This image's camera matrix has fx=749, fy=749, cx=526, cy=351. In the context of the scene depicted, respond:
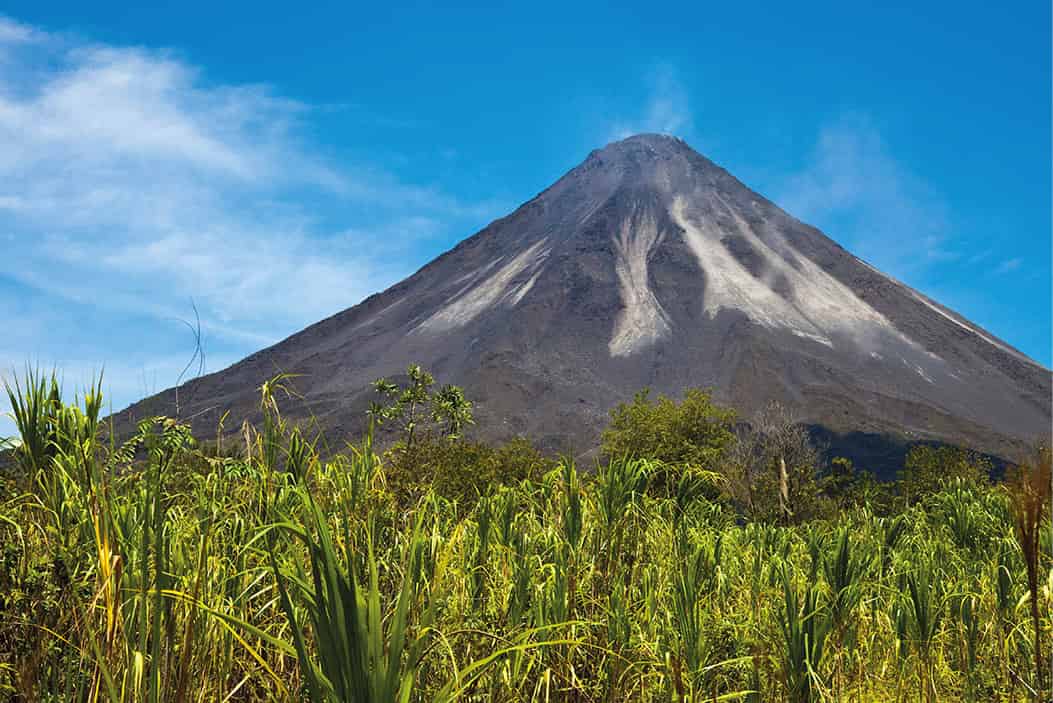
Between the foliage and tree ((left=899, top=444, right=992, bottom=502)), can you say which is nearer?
tree ((left=899, top=444, right=992, bottom=502))

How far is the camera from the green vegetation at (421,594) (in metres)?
2.21

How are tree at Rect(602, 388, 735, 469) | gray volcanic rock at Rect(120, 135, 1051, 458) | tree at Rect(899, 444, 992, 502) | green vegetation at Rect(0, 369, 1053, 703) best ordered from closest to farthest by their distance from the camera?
green vegetation at Rect(0, 369, 1053, 703) < tree at Rect(899, 444, 992, 502) < tree at Rect(602, 388, 735, 469) < gray volcanic rock at Rect(120, 135, 1051, 458)

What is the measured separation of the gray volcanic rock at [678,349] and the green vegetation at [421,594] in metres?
116

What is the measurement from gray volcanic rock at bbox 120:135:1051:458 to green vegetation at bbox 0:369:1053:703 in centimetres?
11562

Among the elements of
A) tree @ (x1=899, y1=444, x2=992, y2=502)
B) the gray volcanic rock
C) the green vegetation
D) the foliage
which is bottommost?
the green vegetation

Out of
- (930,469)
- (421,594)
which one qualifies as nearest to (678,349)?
(930,469)

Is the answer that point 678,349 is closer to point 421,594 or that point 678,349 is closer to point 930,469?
point 930,469

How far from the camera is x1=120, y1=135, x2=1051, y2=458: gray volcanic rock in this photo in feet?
449

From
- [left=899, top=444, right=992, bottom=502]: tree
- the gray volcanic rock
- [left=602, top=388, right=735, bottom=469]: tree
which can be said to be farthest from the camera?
the gray volcanic rock

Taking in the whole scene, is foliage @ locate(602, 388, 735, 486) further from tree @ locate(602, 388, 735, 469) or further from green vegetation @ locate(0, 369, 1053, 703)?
green vegetation @ locate(0, 369, 1053, 703)

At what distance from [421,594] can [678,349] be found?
160644 millimetres

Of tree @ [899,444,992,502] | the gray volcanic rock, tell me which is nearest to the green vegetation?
tree @ [899,444,992,502]

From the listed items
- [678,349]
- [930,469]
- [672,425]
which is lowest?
[930,469]

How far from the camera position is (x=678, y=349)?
160375mm
